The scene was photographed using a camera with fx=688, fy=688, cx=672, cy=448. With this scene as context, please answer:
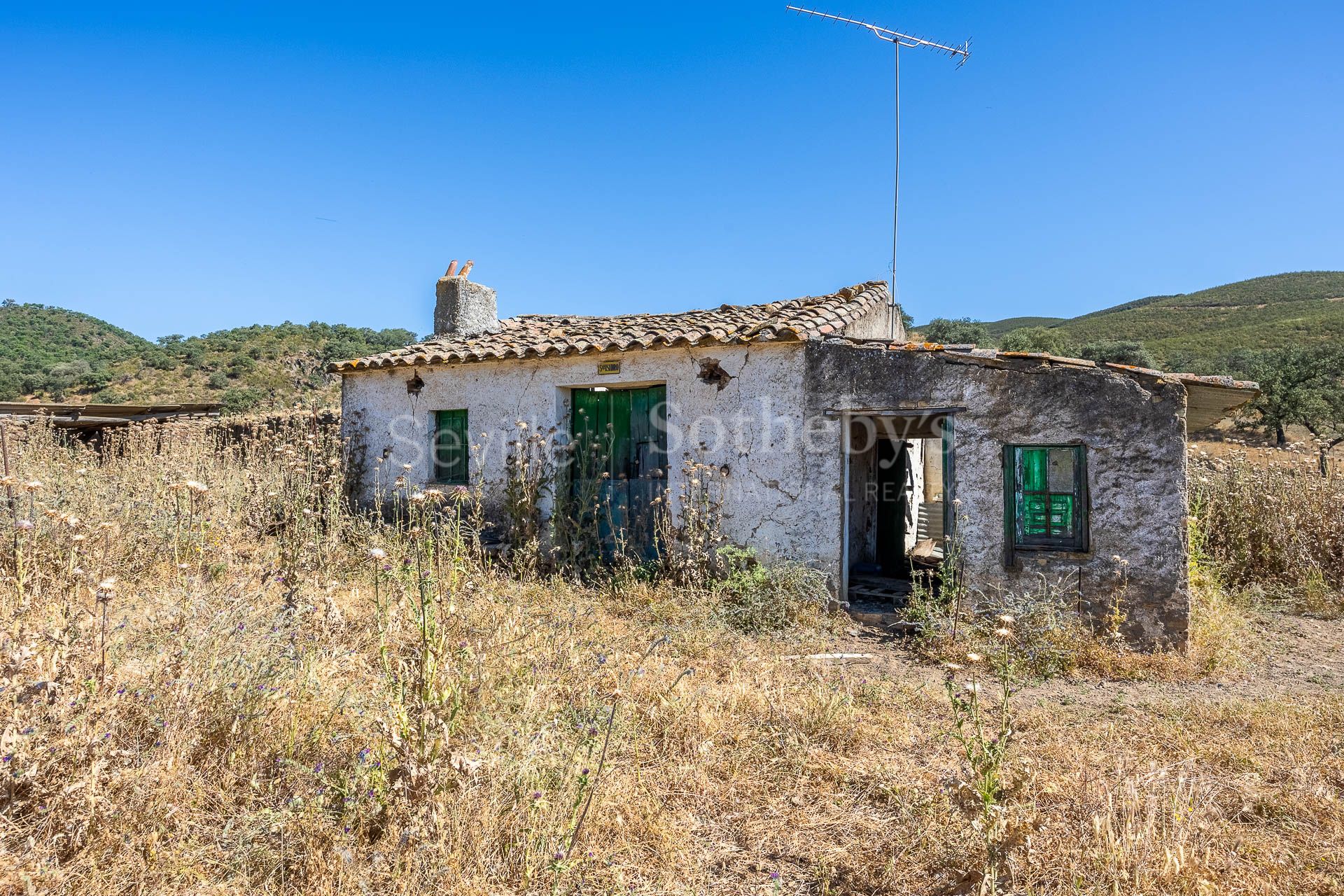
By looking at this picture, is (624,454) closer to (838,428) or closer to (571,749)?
(838,428)

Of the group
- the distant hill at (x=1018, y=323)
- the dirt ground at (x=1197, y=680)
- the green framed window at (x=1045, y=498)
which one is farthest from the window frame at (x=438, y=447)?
the distant hill at (x=1018, y=323)

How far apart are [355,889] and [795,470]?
5382 millimetres

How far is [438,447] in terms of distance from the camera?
9062 mm

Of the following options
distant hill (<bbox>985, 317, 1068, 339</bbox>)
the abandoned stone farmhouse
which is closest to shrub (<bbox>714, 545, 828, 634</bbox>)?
the abandoned stone farmhouse

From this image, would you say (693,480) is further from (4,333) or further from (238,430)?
(4,333)

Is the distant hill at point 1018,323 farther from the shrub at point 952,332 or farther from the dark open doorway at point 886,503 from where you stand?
the dark open doorway at point 886,503

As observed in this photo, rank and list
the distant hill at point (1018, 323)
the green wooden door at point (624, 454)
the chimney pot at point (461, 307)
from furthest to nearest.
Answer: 1. the distant hill at point (1018, 323)
2. the chimney pot at point (461, 307)
3. the green wooden door at point (624, 454)

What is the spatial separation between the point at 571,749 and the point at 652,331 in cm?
600

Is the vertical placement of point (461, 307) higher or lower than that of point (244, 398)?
higher

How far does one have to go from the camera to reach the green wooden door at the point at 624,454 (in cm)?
789

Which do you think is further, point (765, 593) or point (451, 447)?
point (451, 447)

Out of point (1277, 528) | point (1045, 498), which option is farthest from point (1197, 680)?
point (1277, 528)

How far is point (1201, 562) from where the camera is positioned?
763 centimetres

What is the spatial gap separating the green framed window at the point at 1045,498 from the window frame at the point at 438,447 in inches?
244
